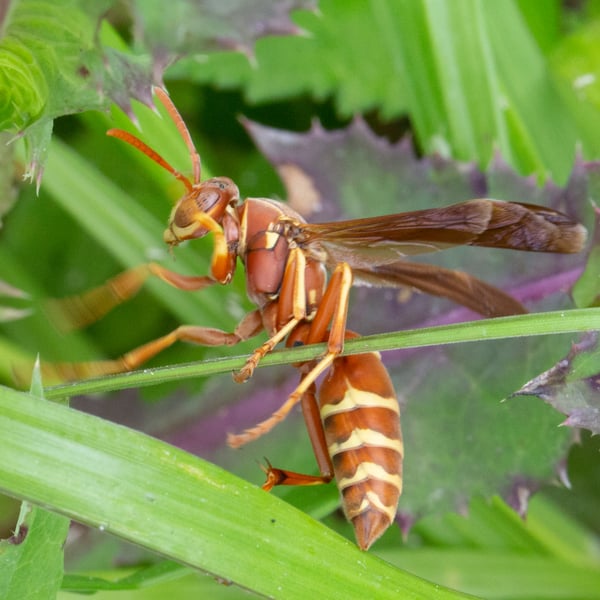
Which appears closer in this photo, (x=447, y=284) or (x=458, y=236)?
(x=458, y=236)

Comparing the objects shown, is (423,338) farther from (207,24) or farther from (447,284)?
(207,24)

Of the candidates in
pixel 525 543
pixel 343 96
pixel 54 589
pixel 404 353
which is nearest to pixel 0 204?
pixel 54 589

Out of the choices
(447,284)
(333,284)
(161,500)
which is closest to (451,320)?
(447,284)

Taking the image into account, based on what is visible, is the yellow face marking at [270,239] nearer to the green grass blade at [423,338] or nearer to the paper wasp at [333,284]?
the paper wasp at [333,284]

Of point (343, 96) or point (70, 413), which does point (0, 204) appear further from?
point (343, 96)

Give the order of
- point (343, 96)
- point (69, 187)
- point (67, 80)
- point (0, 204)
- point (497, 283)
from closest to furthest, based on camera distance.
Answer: point (67, 80), point (0, 204), point (497, 283), point (69, 187), point (343, 96)

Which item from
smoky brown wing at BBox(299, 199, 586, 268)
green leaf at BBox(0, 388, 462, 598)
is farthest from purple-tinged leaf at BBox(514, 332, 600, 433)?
green leaf at BBox(0, 388, 462, 598)

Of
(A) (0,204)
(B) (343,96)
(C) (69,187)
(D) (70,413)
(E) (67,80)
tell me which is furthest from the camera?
(B) (343,96)

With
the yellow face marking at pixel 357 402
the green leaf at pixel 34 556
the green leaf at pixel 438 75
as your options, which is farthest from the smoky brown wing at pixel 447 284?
the green leaf at pixel 34 556
